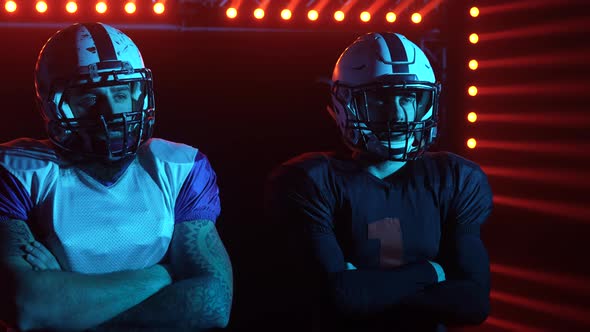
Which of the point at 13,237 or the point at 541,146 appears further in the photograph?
the point at 541,146

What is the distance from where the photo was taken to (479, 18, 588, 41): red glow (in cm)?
256

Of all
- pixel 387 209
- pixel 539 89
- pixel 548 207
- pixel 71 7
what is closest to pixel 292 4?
pixel 71 7

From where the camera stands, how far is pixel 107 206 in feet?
6.75

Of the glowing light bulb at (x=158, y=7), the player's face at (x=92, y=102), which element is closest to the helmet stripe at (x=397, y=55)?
the glowing light bulb at (x=158, y=7)

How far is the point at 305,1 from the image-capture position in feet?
8.95

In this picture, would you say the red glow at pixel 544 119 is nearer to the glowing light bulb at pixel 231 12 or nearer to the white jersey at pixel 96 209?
the glowing light bulb at pixel 231 12

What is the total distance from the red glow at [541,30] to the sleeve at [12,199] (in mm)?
1931

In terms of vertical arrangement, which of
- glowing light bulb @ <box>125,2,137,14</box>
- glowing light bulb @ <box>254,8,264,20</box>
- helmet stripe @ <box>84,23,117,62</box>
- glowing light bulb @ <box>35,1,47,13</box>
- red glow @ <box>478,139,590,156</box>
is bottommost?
red glow @ <box>478,139,590,156</box>

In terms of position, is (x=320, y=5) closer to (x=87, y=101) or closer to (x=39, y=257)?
(x=87, y=101)

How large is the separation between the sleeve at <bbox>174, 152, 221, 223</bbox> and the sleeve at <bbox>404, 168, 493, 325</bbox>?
68cm

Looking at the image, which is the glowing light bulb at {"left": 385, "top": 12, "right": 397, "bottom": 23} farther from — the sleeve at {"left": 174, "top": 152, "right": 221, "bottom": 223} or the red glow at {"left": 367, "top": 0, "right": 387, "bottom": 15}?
the sleeve at {"left": 174, "top": 152, "right": 221, "bottom": 223}

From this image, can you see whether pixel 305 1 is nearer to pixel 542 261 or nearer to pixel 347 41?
pixel 347 41

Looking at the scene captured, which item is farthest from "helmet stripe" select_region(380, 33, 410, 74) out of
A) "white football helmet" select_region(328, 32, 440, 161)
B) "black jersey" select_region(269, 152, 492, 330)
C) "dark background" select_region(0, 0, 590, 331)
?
"dark background" select_region(0, 0, 590, 331)

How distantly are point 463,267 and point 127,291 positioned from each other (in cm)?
106
